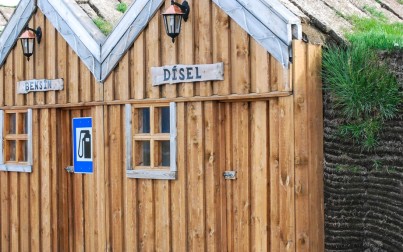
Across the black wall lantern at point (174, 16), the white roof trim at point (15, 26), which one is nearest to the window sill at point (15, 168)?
the white roof trim at point (15, 26)

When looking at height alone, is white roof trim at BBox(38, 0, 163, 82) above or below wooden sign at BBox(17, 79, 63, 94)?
above

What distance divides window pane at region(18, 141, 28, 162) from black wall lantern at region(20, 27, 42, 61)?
4.29 ft

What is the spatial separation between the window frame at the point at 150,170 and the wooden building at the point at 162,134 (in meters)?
0.02

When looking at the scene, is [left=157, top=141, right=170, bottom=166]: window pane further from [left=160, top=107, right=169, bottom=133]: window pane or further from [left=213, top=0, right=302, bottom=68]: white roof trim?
[left=213, top=0, right=302, bottom=68]: white roof trim

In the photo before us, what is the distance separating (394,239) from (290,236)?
1039 millimetres

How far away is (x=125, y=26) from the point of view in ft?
33.2

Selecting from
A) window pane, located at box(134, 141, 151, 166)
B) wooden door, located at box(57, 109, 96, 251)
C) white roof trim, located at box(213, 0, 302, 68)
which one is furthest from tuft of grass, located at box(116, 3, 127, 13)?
white roof trim, located at box(213, 0, 302, 68)

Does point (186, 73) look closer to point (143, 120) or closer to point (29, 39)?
point (143, 120)

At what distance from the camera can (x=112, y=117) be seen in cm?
1028

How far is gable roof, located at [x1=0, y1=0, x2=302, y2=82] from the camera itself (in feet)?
27.3

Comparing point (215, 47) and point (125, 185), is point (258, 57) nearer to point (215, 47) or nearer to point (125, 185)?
point (215, 47)

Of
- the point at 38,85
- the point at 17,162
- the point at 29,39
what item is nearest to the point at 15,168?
the point at 17,162

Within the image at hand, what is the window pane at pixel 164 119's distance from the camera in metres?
9.72

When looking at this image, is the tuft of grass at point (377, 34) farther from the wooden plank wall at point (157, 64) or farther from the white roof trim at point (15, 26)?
the white roof trim at point (15, 26)
